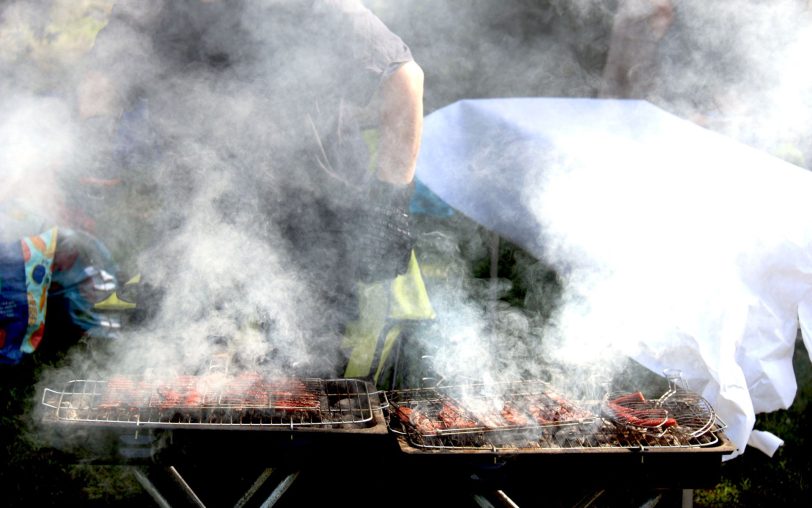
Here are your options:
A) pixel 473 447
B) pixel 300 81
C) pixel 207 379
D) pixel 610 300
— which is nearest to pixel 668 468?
pixel 473 447

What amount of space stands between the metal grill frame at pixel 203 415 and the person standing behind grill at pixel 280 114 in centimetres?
98

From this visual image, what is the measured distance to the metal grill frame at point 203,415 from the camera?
6.69ft

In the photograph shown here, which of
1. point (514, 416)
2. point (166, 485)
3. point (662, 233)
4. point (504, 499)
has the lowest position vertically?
point (166, 485)

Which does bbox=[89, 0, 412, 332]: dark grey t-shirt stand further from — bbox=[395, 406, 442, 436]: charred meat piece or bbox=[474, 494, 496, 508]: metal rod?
bbox=[474, 494, 496, 508]: metal rod

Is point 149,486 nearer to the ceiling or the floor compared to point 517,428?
nearer to the floor

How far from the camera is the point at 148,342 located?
3.01m

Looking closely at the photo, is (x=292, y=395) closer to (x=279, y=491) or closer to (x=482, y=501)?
(x=279, y=491)

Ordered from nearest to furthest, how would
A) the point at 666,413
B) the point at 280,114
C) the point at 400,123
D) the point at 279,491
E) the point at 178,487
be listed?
the point at 279,491 < the point at 178,487 < the point at 666,413 < the point at 400,123 < the point at 280,114

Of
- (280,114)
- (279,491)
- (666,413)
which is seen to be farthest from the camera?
(280,114)

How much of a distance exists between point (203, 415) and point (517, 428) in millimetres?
1056

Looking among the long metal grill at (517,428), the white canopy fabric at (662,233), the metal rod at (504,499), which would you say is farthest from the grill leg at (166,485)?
the white canopy fabric at (662,233)

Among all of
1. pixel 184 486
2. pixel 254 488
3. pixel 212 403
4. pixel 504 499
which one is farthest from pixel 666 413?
pixel 184 486

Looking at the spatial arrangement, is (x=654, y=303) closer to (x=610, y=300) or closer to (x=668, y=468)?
(x=610, y=300)

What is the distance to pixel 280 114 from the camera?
303 centimetres
